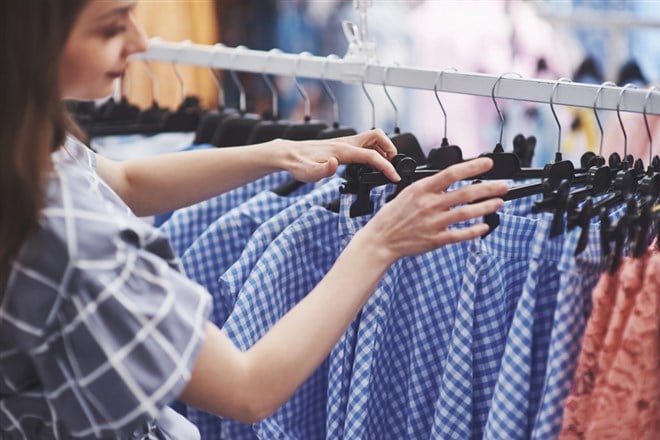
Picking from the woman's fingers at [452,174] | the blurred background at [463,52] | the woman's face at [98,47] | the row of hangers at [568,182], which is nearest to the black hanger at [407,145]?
the row of hangers at [568,182]

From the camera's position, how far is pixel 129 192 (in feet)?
3.99

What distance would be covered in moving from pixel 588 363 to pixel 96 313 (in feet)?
1.59

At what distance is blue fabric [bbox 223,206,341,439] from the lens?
1.14 meters

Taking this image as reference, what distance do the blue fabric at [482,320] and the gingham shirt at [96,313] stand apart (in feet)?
1.07

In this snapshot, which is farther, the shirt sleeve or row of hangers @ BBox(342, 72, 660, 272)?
→ row of hangers @ BBox(342, 72, 660, 272)

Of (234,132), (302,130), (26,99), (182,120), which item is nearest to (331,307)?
(26,99)

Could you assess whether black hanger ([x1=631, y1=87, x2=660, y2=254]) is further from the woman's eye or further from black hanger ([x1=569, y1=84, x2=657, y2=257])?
the woman's eye

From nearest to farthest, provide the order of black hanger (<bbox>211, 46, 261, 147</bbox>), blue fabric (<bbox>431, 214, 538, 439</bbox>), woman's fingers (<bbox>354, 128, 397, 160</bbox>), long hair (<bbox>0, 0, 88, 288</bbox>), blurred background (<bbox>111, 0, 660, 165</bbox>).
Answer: long hair (<bbox>0, 0, 88, 288</bbox>)
blue fabric (<bbox>431, 214, 538, 439</bbox>)
woman's fingers (<bbox>354, 128, 397, 160</bbox>)
black hanger (<bbox>211, 46, 261, 147</bbox>)
blurred background (<bbox>111, 0, 660, 165</bbox>)

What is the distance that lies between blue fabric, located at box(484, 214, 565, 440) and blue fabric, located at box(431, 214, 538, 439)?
6 cm

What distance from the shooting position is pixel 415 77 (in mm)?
1230

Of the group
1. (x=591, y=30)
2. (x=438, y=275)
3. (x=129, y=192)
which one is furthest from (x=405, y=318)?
(x=591, y=30)

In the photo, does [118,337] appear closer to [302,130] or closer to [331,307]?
[331,307]

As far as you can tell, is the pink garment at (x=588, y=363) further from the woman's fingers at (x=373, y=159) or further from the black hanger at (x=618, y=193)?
the woman's fingers at (x=373, y=159)

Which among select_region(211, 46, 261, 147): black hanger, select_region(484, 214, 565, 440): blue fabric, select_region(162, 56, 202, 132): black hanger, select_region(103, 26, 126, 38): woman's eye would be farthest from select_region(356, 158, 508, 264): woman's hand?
select_region(162, 56, 202, 132): black hanger
